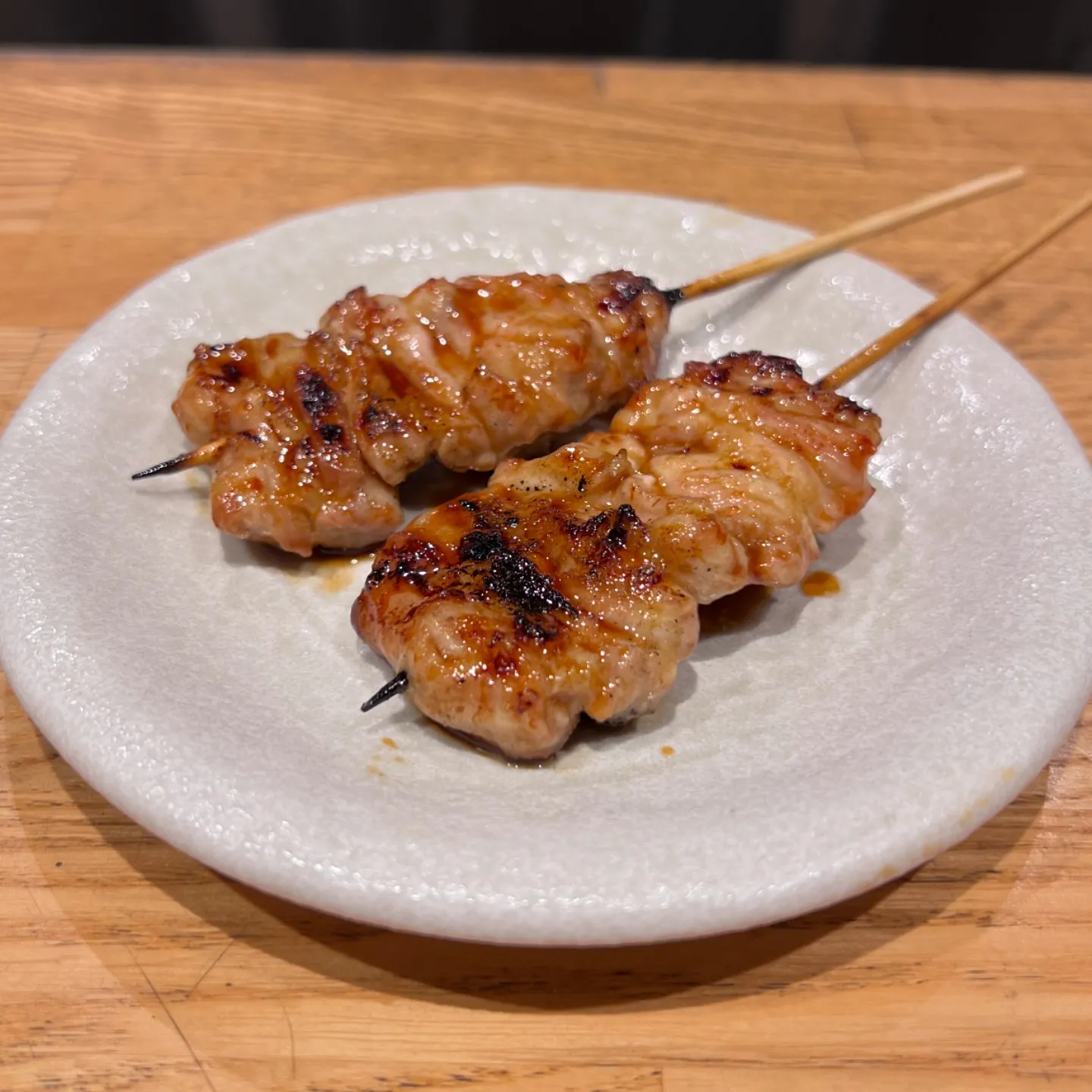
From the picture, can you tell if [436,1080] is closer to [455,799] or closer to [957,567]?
[455,799]

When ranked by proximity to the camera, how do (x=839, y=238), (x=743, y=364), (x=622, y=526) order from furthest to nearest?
(x=839, y=238) < (x=743, y=364) < (x=622, y=526)

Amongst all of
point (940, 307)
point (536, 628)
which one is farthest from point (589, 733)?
point (940, 307)

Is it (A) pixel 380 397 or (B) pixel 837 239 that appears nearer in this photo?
(A) pixel 380 397

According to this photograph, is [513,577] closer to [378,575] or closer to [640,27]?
[378,575]

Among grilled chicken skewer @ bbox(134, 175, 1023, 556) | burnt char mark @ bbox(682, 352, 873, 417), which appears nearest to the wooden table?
grilled chicken skewer @ bbox(134, 175, 1023, 556)

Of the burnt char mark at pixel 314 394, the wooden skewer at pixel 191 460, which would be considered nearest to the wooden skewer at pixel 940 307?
the burnt char mark at pixel 314 394

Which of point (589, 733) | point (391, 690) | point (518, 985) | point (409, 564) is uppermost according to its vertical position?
point (409, 564)

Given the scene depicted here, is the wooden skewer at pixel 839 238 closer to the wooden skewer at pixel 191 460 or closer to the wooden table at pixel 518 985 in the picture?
the wooden skewer at pixel 191 460

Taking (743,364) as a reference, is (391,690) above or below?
below
